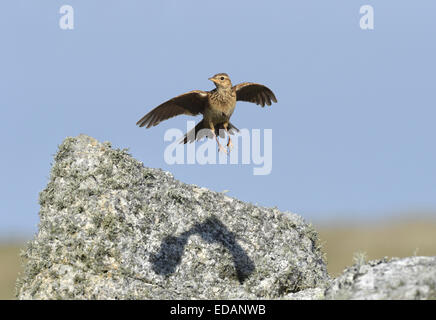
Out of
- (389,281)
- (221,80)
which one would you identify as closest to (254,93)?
(221,80)

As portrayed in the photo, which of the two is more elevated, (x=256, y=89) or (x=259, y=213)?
(x=256, y=89)

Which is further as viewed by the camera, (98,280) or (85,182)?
(85,182)

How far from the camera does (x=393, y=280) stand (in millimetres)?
6727

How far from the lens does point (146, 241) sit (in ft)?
28.1

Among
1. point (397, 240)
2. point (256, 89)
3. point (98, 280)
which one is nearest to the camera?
point (98, 280)

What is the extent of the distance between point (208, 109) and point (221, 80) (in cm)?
59

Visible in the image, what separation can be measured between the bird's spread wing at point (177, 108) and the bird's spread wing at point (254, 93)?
0.80 m

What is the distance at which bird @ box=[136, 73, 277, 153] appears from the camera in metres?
9.98

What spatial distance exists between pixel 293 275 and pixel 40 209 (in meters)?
4.31

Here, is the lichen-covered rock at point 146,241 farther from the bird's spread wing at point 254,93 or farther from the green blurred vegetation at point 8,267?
the green blurred vegetation at point 8,267
